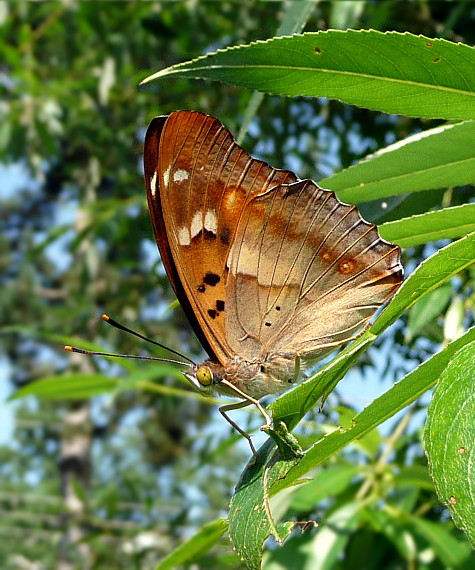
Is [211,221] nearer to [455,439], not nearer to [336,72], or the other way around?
[336,72]

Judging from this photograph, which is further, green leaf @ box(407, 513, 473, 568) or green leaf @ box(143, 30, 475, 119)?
green leaf @ box(407, 513, 473, 568)

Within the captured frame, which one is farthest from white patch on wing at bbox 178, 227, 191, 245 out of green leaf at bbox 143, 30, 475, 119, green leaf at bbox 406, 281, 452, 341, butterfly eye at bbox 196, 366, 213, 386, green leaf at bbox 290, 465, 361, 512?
green leaf at bbox 290, 465, 361, 512

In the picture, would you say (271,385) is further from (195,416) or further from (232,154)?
(195,416)

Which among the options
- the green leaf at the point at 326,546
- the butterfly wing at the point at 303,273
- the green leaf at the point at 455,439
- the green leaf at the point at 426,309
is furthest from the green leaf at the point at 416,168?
the green leaf at the point at 326,546

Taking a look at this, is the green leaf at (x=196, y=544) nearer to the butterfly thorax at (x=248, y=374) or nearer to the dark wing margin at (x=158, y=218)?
the butterfly thorax at (x=248, y=374)

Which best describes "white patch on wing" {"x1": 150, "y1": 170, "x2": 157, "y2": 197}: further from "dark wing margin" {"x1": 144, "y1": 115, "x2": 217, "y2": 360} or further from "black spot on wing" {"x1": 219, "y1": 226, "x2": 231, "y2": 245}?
"black spot on wing" {"x1": 219, "y1": 226, "x2": 231, "y2": 245}

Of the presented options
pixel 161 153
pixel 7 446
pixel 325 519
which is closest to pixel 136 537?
pixel 325 519

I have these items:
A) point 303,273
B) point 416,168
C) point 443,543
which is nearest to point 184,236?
point 303,273

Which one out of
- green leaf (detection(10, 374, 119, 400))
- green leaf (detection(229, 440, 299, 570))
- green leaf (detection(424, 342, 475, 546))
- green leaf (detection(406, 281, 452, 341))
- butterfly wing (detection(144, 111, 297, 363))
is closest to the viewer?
green leaf (detection(424, 342, 475, 546))
